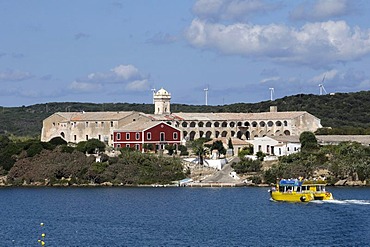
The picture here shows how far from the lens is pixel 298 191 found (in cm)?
6688

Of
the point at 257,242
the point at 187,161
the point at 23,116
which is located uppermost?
the point at 23,116

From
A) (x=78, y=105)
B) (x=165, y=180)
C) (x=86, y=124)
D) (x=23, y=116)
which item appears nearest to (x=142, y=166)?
(x=165, y=180)

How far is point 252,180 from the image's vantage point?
265 feet

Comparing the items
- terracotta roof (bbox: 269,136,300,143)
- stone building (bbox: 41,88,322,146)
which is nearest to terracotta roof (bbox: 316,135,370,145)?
terracotta roof (bbox: 269,136,300,143)

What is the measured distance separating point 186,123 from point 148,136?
12416 mm

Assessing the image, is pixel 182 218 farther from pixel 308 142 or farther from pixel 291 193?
pixel 308 142

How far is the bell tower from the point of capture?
111 m

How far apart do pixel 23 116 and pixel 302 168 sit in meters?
103

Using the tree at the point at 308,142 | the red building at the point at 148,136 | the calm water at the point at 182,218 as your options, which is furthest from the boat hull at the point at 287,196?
the red building at the point at 148,136

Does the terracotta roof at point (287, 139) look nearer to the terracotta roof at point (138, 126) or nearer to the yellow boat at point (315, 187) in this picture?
the terracotta roof at point (138, 126)

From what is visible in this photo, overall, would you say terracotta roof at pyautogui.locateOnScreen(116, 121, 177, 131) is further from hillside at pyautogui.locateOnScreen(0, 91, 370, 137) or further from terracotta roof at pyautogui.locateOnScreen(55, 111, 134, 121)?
hillside at pyautogui.locateOnScreen(0, 91, 370, 137)

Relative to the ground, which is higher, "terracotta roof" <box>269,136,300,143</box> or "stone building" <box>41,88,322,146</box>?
"stone building" <box>41,88,322,146</box>

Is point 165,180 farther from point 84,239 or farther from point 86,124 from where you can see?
point 84,239

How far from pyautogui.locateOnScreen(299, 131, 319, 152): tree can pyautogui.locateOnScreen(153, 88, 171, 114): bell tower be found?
1033 inches
